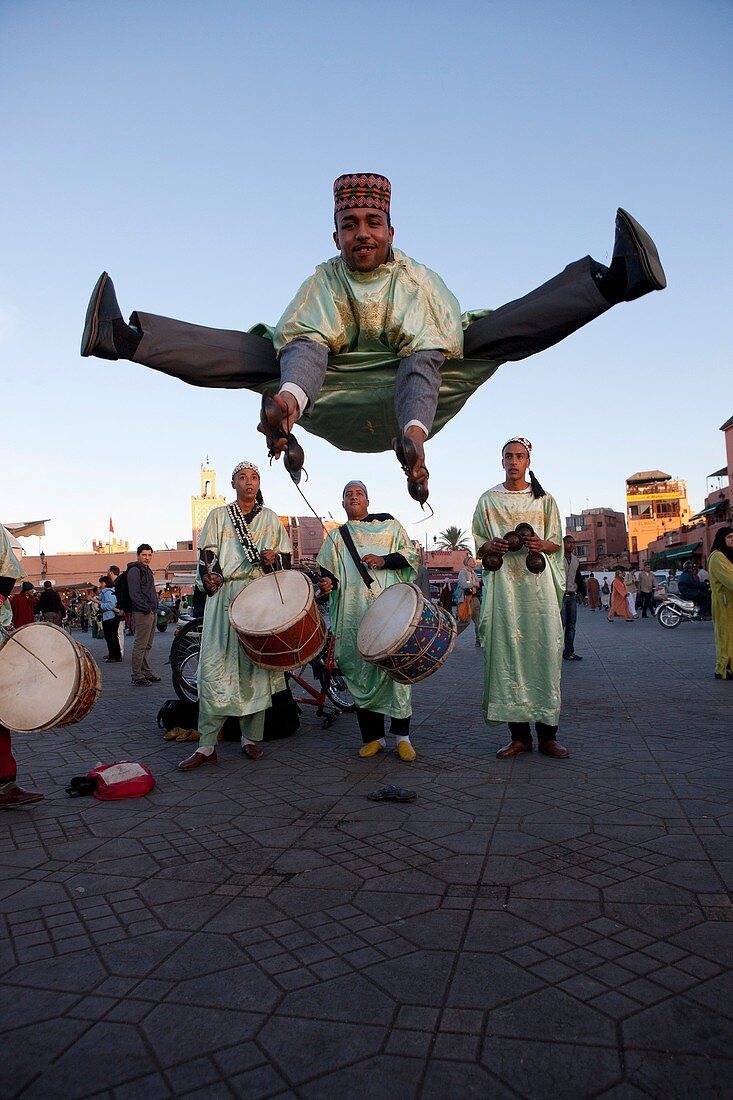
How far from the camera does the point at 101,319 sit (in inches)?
124

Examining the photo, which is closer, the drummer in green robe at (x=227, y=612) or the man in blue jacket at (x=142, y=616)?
the drummer in green robe at (x=227, y=612)

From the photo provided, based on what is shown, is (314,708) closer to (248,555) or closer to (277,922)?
(248,555)

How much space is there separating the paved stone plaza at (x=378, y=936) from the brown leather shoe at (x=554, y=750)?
0.17 meters

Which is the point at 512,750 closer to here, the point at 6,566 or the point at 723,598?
the point at 6,566

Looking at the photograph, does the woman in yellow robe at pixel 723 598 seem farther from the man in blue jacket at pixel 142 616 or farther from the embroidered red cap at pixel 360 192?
the man in blue jacket at pixel 142 616

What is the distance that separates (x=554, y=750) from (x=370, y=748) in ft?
3.96

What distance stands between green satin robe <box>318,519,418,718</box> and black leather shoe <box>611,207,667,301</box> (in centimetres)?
263

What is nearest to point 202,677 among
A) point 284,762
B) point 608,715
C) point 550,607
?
point 284,762

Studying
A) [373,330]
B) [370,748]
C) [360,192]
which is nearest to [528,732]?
[370,748]

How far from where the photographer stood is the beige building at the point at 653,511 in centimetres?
6706

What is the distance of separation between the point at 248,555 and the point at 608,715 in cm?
328

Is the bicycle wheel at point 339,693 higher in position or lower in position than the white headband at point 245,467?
lower

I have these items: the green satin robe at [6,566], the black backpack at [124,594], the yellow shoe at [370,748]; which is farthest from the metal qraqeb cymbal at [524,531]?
the black backpack at [124,594]

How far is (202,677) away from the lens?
A: 5.25m
